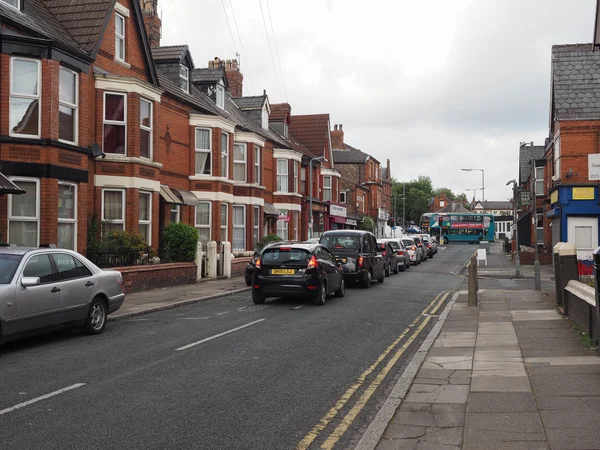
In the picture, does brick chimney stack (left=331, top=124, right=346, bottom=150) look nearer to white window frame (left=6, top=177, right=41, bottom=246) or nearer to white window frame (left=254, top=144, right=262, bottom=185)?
white window frame (left=254, top=144, right=262, bottom=185)

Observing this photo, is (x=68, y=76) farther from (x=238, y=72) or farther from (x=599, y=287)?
(x=238, y=72)

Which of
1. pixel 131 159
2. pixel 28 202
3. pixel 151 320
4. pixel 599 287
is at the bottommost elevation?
pixel 151 320

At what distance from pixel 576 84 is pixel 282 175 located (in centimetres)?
1721

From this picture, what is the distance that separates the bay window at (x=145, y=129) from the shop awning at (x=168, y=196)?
215 cm

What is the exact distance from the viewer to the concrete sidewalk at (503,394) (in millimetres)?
5574

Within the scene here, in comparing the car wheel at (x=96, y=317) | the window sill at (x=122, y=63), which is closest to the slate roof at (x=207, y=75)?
the window sill at (x=122, y=63)

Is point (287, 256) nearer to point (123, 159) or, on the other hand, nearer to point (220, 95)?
point (123, 159)

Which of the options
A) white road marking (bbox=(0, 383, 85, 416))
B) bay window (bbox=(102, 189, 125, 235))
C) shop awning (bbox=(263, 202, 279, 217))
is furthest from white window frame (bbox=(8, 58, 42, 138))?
shop awning (bbox=(263, 202, 279, 217))

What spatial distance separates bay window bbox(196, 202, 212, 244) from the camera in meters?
28.9

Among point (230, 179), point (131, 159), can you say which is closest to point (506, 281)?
point (230, 179)

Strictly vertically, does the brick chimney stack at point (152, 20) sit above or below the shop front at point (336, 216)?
above

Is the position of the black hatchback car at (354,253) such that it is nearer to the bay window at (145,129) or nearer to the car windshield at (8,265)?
the bay window at (145,129)

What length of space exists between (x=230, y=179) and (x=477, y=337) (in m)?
20.6

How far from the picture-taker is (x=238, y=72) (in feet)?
149
